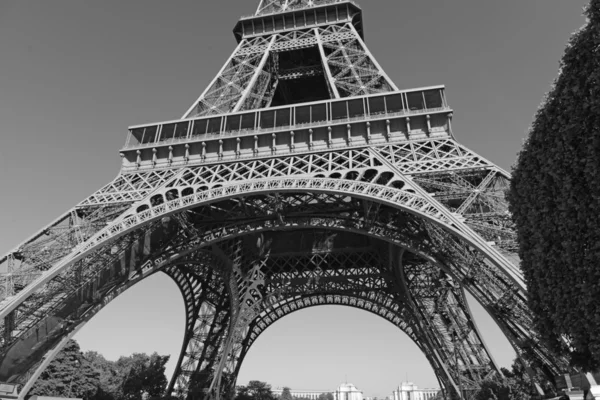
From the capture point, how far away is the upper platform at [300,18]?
27.0 meters

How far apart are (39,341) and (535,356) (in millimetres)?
17937

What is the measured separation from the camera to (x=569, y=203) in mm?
7914

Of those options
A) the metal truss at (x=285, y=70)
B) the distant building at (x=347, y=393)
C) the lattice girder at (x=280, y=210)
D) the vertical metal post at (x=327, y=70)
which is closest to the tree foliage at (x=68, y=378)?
the lattice girder at (x=280, y=210)

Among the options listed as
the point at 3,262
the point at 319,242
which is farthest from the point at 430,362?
the point at 3,262

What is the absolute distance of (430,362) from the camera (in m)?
28.7

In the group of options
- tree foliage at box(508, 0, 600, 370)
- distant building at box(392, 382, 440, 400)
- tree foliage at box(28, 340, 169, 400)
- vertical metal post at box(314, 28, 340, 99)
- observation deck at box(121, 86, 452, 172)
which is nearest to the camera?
tree foliage at box(508, 0, 600, 370)

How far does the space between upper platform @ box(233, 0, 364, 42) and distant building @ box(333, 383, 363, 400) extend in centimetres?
10868

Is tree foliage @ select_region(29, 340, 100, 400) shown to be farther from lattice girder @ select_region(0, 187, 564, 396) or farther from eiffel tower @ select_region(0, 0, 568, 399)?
lattice girder @ select_region(0, 187, 564, 396)

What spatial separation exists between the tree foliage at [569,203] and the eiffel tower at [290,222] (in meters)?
2.55

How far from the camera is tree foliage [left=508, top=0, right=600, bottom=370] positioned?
7.48m

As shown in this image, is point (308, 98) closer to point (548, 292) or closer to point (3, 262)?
point (3, 262)

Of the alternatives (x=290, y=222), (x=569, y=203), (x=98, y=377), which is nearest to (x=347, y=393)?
(x=98, y=377)

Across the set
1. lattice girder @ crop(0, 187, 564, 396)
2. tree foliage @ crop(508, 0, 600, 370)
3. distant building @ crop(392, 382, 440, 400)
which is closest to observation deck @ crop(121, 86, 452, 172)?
A: lattice girder @ crop(0, 187, 564, 396)

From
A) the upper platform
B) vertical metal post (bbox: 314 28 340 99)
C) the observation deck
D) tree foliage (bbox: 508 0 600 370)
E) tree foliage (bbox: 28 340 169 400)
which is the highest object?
the upper platform
